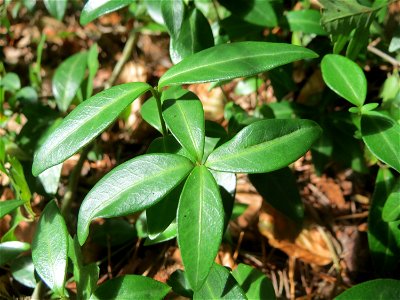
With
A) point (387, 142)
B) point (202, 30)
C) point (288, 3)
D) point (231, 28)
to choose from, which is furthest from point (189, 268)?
point (288, 3)

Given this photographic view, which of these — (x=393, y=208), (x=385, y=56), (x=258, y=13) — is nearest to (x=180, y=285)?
(x=393, y=208)

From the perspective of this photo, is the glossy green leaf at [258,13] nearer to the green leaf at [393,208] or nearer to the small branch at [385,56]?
the small branch at [385,56]

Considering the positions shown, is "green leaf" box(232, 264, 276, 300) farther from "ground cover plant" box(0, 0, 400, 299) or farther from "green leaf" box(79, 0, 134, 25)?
"green leaf" box(79, 0, 134, 25)

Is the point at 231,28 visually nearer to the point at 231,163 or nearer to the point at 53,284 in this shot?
the point at 231,163

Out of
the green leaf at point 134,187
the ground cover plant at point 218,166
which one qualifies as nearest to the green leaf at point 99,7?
the ground cover plant at point 218,166

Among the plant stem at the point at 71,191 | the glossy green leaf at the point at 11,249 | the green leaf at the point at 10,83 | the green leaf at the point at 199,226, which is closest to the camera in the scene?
the green leaf at the point at 199,226

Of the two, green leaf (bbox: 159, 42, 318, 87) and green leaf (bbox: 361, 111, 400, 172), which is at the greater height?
green leaf (bbox: 159, 42, 318, 87)

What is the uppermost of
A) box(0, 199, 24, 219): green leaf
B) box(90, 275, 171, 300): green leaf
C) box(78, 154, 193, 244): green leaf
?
box(78, 154, 193, 244): green leaf

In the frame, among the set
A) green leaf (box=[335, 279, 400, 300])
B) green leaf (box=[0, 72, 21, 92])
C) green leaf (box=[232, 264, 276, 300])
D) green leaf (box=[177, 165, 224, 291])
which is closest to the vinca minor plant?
green leaf (box=[177, 165, 224, 291])
